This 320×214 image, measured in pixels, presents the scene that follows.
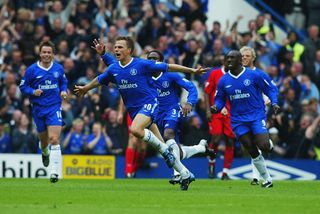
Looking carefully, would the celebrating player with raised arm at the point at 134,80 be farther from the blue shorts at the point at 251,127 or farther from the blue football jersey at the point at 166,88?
the blue football jersey at the point at 166,88

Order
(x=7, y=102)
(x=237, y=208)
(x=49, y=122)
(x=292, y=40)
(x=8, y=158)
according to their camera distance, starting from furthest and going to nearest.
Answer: (x=292, y=40) < (x=7, y=102) < (x=8, y=158) < (x=49, y=122) < (x=237, y=208)

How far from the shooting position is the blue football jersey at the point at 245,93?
63.2 feet

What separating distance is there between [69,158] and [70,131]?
0.91 metres

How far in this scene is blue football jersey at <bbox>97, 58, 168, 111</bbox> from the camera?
1775 cm

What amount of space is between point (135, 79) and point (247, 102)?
2.52m

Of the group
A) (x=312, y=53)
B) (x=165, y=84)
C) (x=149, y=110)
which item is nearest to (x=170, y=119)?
(x=165, y=84)

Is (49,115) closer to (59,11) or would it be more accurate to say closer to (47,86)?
(47,86)

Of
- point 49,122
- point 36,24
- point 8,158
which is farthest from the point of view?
point 36,24

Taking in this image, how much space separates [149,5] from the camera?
30453 millimetres

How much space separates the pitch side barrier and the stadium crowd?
0.52 meters

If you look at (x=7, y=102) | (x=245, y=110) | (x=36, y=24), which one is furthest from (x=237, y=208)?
(x=36, y=24)

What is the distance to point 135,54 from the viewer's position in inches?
1129

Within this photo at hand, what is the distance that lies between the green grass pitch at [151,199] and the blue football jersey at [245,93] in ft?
4.40

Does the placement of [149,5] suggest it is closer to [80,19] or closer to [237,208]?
[80,19]
